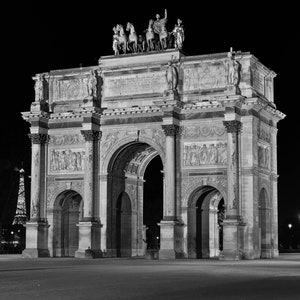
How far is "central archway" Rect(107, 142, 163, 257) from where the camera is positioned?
55.4 meters

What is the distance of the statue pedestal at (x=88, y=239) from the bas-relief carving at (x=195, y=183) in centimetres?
612

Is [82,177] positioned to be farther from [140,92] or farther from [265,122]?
[265,122]

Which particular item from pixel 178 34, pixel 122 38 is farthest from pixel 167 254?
pixel 122 38

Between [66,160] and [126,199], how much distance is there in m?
5.08

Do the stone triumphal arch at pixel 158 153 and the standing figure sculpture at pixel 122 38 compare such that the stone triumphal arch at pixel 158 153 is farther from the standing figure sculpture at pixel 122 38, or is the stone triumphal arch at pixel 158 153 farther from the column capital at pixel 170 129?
the standing figure sculpture at pixel 122 38

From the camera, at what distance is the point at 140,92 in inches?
2156

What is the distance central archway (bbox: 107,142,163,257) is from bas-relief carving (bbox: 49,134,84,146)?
2872mm

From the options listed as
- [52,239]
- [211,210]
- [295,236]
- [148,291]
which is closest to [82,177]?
[52,239]

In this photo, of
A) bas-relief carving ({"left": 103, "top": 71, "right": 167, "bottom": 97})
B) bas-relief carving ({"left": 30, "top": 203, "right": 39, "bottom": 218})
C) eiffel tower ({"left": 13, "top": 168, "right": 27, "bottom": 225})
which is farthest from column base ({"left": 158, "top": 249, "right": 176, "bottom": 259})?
eiffel tower ({"left": 13, "top": 168, "right": 27, "bottom": 225})

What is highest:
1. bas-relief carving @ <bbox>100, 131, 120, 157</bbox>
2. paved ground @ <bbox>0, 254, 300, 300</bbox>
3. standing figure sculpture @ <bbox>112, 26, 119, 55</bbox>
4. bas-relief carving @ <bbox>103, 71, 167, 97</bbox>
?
standing figure sculpture @ <bbox>112, 26, 119, 55</bbox>

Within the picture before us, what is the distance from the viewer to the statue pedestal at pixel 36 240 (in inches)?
2156

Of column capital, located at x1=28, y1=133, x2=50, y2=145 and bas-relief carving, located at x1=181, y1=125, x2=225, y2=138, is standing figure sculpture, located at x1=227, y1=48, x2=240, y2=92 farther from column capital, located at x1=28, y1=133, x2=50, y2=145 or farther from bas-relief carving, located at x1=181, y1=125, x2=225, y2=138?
column capital, located at x1=28, y1=133, x2=50, y2=145

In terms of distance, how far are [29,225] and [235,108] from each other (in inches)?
630

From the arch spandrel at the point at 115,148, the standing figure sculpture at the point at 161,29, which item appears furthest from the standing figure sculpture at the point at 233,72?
the arch spandrel at the point at 115,148
